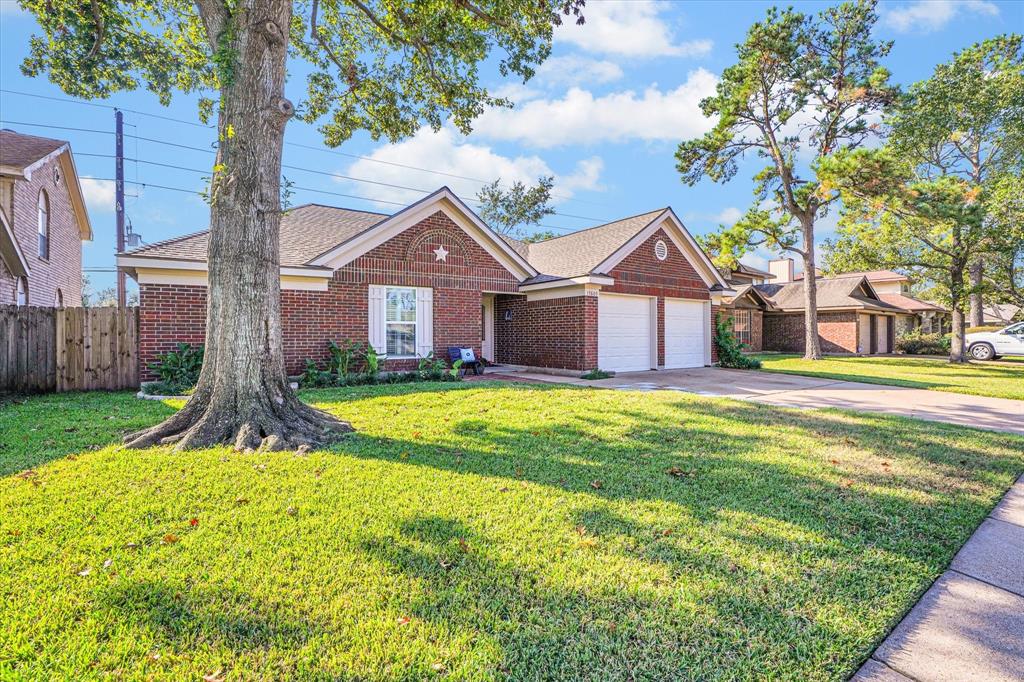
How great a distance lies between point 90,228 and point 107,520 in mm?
26099

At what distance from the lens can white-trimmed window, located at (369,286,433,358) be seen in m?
12.1

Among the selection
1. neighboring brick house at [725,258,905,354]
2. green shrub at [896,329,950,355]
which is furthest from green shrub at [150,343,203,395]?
green shrub at [896,329,950,355]

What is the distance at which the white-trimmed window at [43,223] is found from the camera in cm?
1524

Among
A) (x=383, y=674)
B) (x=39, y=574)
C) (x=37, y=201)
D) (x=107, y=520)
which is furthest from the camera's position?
(x=37, y=201)

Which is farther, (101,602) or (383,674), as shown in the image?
(101,602)

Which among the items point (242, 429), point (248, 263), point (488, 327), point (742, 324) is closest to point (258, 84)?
point (248, 263)

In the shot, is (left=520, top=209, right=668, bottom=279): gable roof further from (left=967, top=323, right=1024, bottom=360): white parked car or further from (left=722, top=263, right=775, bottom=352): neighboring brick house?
(left=967, top=323, right=1024, bottom=360): white parked car

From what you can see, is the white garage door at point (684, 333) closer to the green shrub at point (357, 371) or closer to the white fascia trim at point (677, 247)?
the white fascia trim at point (677, 247)

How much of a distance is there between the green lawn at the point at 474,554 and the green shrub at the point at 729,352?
35.2ft

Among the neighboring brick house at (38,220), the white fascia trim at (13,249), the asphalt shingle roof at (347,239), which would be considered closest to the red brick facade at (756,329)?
the asphalt shingle roof at (347,239)

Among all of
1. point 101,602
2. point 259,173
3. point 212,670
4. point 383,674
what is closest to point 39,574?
point 101,602

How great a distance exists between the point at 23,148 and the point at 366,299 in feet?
39.7

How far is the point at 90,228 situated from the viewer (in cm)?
2216

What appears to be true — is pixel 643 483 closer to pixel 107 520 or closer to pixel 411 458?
pixel 411 458
